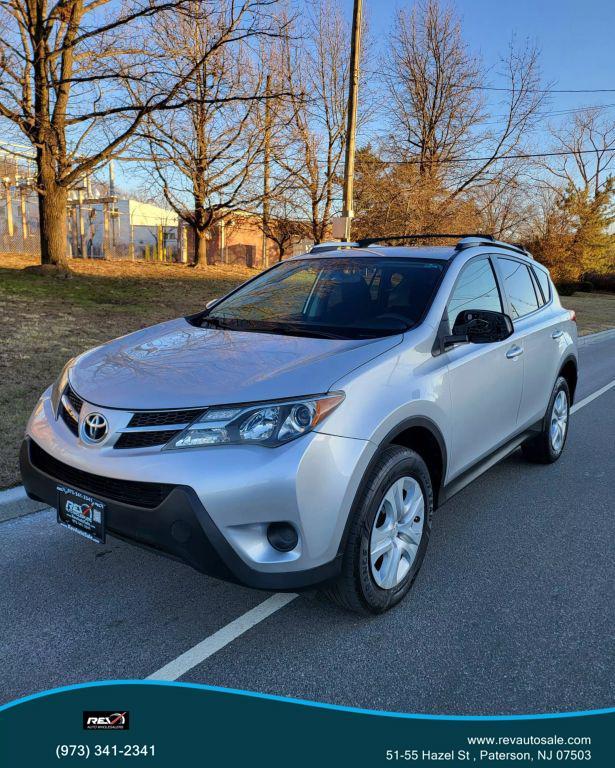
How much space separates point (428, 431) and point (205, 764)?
5.65 feet

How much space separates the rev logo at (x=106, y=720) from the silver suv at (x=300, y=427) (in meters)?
0.60

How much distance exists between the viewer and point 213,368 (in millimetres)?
2754

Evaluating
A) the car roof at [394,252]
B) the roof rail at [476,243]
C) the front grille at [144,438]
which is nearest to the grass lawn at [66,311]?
the front grille at [144,438]

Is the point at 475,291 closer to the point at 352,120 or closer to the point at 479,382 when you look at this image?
the point at 479,382

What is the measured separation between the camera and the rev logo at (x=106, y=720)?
7.18ft

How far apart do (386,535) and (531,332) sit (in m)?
2.33

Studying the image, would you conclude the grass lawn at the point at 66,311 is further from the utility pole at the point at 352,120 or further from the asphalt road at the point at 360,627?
the utility pole at the point at 352,120

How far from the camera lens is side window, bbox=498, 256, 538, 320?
431 centimetres

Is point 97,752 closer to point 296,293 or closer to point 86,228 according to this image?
point 296,293

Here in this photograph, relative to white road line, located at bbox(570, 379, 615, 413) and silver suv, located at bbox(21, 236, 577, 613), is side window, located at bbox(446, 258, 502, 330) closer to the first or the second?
silver suv, located at bbox(21, 236, 577, 613)

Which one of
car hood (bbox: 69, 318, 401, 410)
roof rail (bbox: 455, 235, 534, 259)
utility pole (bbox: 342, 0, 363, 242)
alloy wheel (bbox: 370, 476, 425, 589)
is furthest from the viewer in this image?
utility pole (bbox: 342, 0, 363, 242)

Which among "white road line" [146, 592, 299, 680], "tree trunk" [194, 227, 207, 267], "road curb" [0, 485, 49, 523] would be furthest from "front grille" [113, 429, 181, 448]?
"tree trunk" [194, 227, 207, 267]

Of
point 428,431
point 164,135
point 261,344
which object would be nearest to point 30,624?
Answer: point 261,344

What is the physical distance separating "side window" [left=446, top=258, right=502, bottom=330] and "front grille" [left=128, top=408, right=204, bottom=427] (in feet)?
5.37
